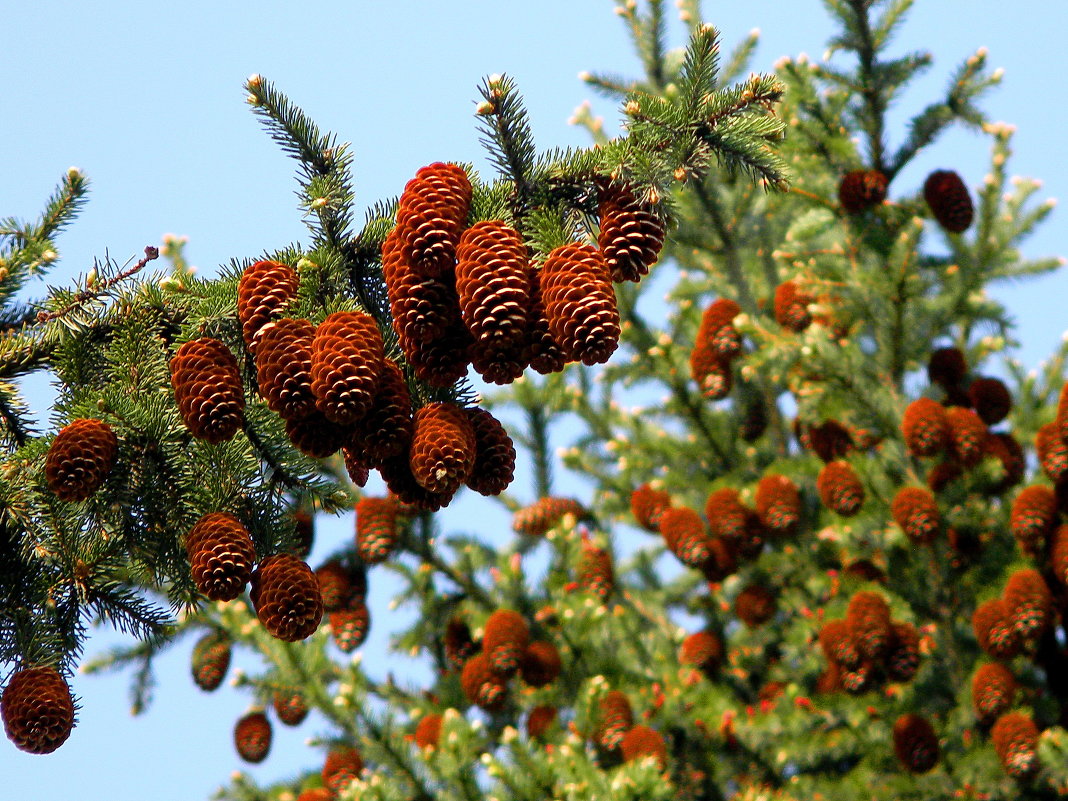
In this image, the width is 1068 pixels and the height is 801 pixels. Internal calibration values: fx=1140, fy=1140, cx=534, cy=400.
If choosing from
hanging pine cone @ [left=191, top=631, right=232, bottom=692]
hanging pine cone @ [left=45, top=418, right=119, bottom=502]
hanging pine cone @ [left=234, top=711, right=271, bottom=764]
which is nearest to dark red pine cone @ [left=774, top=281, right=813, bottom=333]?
hanging pine cone @ [left=191, top=631, right=232, bottom=692]

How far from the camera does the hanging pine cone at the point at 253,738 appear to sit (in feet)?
24.2

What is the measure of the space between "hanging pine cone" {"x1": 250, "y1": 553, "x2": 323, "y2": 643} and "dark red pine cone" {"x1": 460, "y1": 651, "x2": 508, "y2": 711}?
4249 millimetres

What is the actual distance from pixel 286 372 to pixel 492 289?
0.49m

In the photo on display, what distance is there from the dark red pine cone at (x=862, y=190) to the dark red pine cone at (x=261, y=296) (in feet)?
18.9

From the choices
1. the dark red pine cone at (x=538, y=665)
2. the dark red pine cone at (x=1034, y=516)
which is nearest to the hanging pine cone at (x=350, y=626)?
the dark red pine cone at (x=538, y=665)

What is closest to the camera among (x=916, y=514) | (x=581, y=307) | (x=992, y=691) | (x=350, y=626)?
(x=581, y=307)

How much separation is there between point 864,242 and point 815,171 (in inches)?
23.2

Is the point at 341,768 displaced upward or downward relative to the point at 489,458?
upward

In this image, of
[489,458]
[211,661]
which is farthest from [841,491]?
[489,458]

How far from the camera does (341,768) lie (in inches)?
275

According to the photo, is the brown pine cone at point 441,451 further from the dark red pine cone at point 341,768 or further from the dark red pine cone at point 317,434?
the dark red pine cone at point 341,768

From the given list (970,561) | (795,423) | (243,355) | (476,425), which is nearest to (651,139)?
(476,425)

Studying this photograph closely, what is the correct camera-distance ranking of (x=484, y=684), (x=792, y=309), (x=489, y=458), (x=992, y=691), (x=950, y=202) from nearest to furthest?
(x=489, y=458)
(x=992, y=691)
(x=484, y=684)
(x=950, y=202)
(x=792, y=309)

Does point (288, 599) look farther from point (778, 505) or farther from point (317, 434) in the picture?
point (778, 505)
